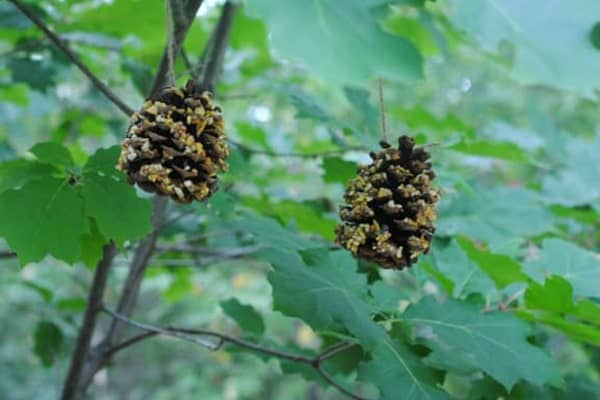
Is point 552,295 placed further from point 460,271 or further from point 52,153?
point 52,153

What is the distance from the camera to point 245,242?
2.66 m

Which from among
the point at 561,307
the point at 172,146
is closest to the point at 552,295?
the point at 561,307

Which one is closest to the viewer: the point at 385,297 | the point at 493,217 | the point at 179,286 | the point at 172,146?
the point at 172,146

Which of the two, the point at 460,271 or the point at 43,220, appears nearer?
the point at 43,220

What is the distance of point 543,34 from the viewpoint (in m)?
0.73

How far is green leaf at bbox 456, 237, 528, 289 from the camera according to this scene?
1.68 meters

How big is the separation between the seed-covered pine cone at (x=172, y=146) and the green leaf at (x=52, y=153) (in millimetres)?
255

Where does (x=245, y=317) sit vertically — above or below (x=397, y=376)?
below

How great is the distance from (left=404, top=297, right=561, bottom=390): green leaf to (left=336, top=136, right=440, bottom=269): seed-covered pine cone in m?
0.15

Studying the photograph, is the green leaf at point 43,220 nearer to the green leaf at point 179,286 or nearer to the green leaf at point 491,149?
the green leaf at point 491,149

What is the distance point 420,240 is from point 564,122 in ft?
24.1

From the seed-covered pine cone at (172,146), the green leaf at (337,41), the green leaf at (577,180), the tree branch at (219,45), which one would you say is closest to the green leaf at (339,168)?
the tree branch at (219,45)

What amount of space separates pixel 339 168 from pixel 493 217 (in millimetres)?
562

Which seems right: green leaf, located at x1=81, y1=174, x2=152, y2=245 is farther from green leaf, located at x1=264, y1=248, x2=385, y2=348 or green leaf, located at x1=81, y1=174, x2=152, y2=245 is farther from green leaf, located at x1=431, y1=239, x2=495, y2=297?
green leaf, located at x1=431, y1=239, x2=495, y2=297
